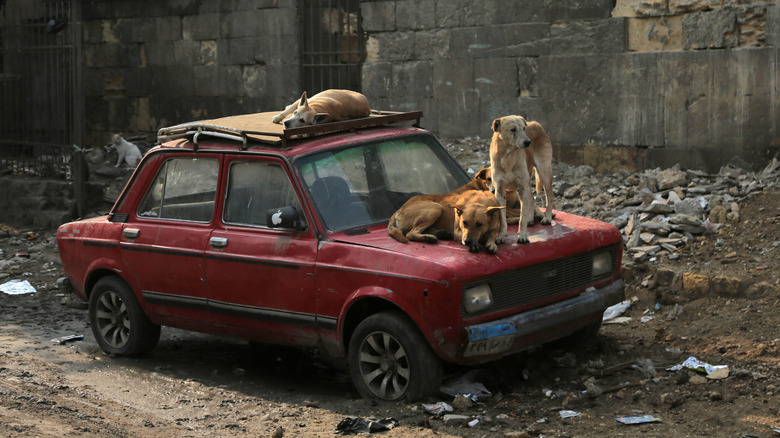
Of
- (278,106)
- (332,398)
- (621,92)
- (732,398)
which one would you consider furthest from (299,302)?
(278,106)

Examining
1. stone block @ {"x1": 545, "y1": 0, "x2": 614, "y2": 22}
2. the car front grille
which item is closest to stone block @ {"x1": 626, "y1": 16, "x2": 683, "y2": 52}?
stone block @ {"x1": 545, "y1": 0, "x2": 614, "y2": 22}

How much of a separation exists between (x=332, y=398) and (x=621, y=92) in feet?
22.4

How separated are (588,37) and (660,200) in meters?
2.89

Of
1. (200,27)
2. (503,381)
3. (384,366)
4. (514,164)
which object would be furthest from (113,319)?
(200,27)

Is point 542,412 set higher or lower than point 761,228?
lower

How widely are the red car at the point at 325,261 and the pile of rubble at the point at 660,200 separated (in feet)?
8.72

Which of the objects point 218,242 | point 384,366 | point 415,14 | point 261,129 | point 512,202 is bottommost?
point 384,366

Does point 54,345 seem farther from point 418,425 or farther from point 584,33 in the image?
point 584,33

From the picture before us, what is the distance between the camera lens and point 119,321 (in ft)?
25.2

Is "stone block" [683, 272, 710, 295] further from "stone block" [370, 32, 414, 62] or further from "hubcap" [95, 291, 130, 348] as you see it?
"stone block" [370, 32, 414, 62]

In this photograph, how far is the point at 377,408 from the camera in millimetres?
5922

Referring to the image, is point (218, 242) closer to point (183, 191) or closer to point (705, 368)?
point (183, 191)

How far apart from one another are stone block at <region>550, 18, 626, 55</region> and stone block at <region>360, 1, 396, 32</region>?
8.85 ft

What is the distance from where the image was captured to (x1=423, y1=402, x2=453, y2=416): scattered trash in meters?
5.69
